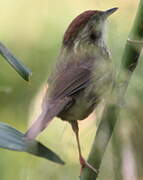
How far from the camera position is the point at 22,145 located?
0.88 metres

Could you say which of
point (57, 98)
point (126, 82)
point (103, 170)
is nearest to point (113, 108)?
point (126, 82)

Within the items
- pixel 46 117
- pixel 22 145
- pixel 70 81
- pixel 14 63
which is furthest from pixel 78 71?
pixel 22 145

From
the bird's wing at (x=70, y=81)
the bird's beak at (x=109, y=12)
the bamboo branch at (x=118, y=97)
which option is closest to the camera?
the bamboo branch at (x=118, y=97)

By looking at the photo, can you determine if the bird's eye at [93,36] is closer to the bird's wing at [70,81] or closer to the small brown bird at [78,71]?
the small brown bird at [78,71]

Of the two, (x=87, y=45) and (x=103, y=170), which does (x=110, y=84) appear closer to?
(x=103, y=170)

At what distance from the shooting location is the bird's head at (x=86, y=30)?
1888mm

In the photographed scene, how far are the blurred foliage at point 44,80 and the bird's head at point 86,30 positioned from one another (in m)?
0.03

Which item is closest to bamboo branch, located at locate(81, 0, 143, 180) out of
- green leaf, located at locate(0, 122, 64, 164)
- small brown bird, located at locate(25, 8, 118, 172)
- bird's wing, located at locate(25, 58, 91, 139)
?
green leaf, located at locate(0, 122, 64, 164)

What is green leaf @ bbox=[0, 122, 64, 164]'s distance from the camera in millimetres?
865

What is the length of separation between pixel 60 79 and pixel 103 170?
32.2 inches

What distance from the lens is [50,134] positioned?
3.86 ft

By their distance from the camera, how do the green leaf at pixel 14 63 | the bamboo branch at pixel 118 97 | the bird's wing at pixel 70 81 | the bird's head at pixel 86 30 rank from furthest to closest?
the bird's head at pixel 86 30
the bird's wing at pixel 70 81
the green leaf at pixel 14 63
the bamboo branch at pixel 118 97

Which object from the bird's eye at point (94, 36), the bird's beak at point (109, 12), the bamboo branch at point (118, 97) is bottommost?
the bird's eye at point (94, 36)

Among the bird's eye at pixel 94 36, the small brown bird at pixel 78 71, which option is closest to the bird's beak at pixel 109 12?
the small brown bird at pixel 78 71
